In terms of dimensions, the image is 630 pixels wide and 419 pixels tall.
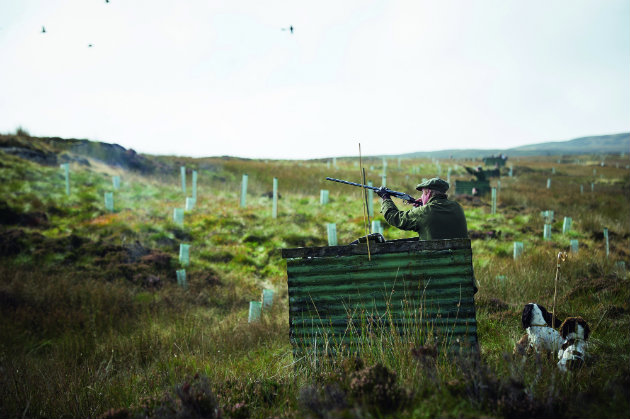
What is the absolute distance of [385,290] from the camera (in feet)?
14.7

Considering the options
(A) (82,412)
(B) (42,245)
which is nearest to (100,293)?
(B) (42,245)

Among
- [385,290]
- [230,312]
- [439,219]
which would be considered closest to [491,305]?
[439,219]

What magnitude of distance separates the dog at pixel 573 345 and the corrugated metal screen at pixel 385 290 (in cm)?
76

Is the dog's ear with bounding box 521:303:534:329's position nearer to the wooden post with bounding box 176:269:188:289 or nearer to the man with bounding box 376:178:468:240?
the man with bounding box 376:178:468:240

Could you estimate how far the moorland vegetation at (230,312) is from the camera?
3.20 m

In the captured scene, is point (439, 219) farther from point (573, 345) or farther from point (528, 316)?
point (573, 345)

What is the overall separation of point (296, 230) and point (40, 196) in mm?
9830

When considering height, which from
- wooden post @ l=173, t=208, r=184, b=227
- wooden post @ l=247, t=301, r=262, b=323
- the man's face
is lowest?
wooden post @ l=247, t=301, r=262, b=323

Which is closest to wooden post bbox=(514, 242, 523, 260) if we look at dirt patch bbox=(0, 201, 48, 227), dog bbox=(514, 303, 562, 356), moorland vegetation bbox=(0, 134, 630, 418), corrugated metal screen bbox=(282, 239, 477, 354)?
moorland vegetation bbox=(0, 134, 630, 418)

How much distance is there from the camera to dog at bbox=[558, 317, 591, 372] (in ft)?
13.1

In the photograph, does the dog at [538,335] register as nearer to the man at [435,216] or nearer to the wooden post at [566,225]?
the man at [435,216]

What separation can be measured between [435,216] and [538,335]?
5.54ft

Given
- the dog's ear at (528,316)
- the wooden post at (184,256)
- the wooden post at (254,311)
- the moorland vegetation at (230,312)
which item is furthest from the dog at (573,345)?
the wooden post at (184,256)

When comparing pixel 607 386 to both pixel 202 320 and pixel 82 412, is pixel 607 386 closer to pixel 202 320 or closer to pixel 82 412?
pixel 82 412
